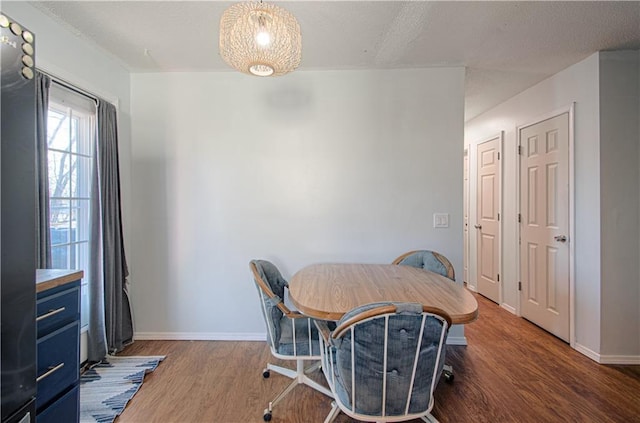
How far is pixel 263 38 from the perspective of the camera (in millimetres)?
1385

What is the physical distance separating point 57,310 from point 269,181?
172 centimetres

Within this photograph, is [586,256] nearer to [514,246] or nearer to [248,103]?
[514,246]

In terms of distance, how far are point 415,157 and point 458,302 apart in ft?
4.97

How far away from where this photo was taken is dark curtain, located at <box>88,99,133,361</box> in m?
2.22

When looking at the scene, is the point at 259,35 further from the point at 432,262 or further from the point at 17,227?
the point at 432,262

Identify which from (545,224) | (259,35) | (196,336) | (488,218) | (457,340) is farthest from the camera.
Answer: (488,218)

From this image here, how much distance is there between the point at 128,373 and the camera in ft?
6.93

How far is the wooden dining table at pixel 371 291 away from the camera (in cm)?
139

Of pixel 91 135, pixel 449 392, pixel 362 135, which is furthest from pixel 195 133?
pixel 449 392

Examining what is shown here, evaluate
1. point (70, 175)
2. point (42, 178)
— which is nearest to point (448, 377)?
point (42, 178)

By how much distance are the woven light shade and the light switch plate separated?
1866mm

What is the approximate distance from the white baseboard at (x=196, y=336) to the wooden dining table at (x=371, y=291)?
1.01 meters

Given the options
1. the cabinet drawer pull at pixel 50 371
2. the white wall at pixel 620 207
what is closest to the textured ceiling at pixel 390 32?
the white wall at pixel 620 207

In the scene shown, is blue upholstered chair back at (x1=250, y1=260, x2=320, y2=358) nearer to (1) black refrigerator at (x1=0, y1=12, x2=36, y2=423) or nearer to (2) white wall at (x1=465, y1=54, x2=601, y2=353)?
(1) black refrigerator at (x1=0, y1=12, x2=36, y2=423)
